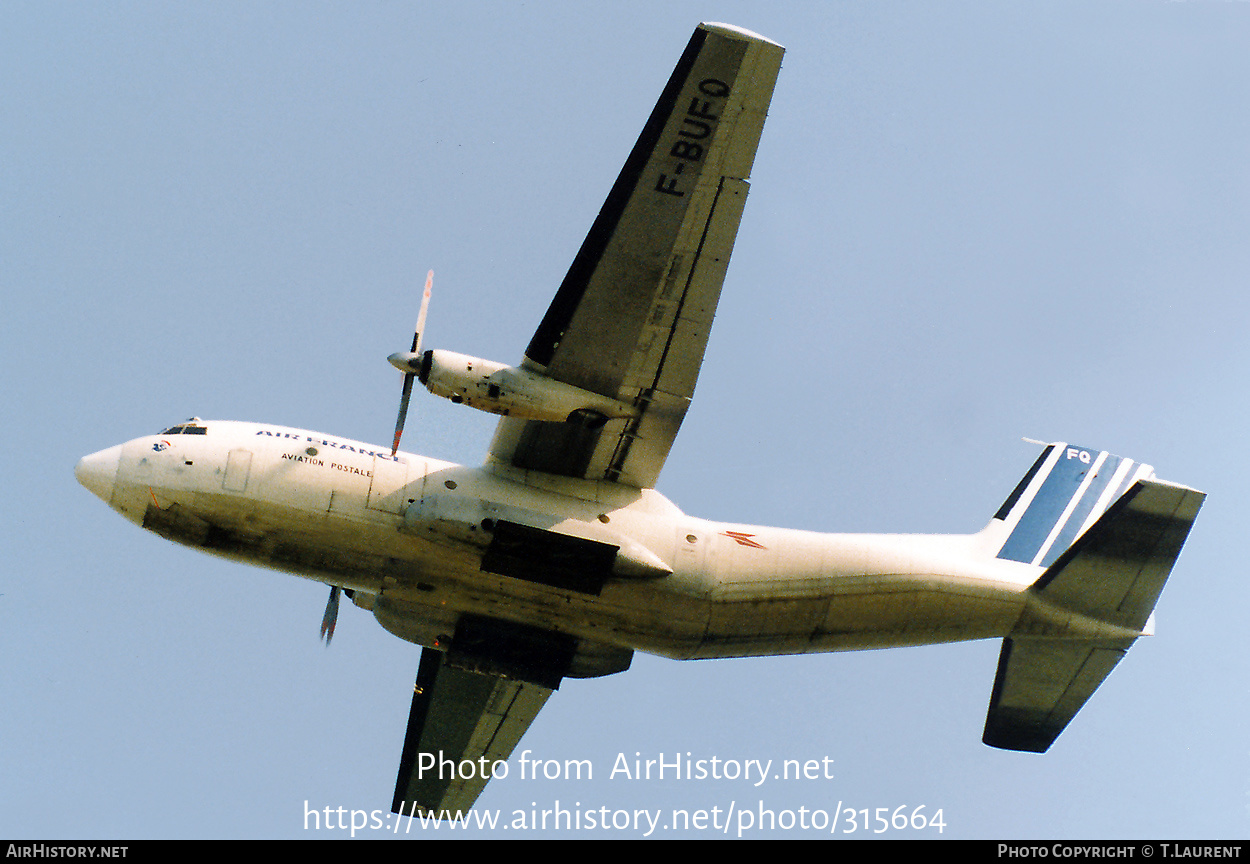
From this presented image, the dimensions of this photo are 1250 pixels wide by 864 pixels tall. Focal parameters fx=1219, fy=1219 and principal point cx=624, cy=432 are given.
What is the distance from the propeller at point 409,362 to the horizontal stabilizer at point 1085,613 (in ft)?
32.9

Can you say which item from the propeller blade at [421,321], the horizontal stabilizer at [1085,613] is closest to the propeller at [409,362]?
the propeller blade at [421,321]

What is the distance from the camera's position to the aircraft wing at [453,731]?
22.1 m

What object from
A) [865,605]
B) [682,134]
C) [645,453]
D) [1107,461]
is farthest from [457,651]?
[1107,461]

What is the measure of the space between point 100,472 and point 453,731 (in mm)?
8331

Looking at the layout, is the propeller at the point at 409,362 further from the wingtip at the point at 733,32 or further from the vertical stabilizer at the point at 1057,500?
the vertical stabilizer at the point at 1057,500

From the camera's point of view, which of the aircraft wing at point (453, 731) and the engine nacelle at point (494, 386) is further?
the aircraft wing at point (453, 731)

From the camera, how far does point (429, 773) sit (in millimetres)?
22766

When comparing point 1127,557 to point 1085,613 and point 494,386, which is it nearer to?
point 1085,613

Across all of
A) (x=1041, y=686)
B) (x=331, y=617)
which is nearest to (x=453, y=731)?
(x=331, y=617)

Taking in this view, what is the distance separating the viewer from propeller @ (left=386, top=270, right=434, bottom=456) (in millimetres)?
16891

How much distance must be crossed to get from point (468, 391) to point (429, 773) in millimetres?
9252

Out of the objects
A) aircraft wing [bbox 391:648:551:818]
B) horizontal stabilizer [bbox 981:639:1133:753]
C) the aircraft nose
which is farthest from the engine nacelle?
horizontal stabilizer [bbox 981:639:1133:753]

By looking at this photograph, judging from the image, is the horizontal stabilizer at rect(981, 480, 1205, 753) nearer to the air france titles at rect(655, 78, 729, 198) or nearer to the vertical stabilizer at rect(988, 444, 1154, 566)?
the vertical stabilizer at rect(988, 444, 1154, 566)
